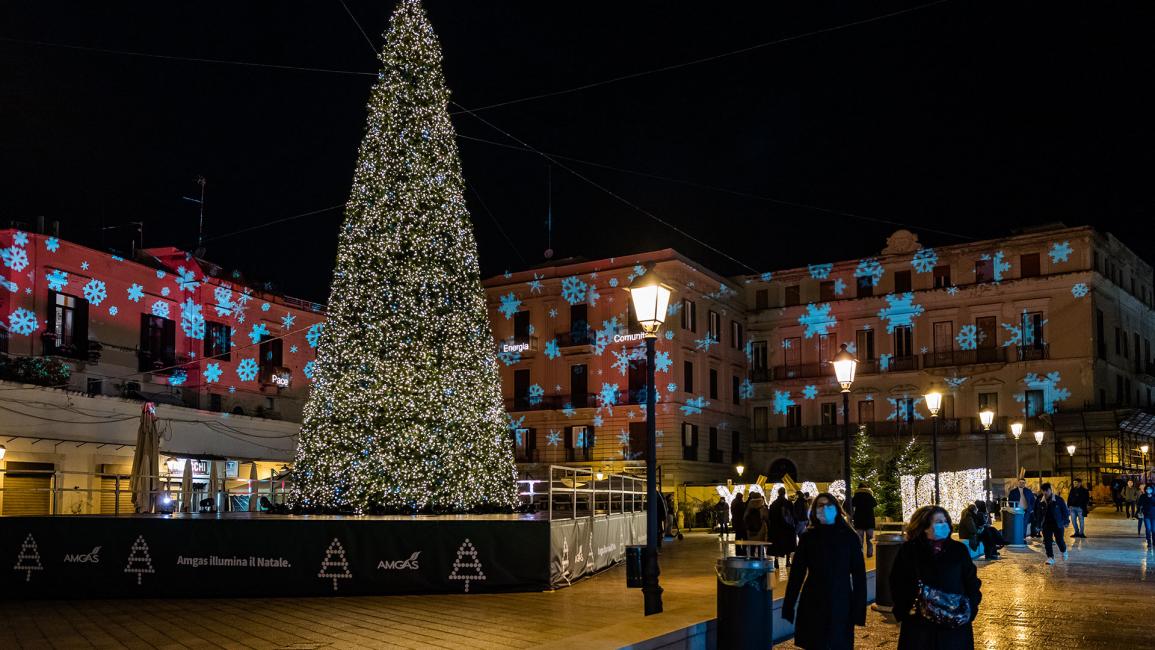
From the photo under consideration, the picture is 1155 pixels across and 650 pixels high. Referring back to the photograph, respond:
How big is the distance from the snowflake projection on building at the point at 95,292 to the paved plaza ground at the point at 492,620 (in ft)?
56.6

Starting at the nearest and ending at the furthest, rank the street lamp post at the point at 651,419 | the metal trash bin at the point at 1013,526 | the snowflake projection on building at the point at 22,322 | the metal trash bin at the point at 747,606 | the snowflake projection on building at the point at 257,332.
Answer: the metal trash bin at the point at 747,606, the street lamp post at the point at 651,419, the metal trash bin at the point at 1013,526, the snowflake projection on building at the point at 22,322, the snowflake projection on building at the point at 257,332

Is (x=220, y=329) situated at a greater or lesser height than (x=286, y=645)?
greater

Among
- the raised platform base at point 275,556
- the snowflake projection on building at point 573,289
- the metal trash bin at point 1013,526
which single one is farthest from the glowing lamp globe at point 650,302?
the snowflake projection on building at point 573,289

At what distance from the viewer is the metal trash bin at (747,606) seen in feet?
26.3

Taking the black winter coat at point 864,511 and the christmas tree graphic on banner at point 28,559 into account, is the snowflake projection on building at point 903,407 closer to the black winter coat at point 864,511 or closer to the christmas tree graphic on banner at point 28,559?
the black winter coat at point 864,511

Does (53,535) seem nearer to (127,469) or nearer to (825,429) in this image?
(127,469)

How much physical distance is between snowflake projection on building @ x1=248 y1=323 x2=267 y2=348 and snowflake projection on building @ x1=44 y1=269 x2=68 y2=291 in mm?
8506

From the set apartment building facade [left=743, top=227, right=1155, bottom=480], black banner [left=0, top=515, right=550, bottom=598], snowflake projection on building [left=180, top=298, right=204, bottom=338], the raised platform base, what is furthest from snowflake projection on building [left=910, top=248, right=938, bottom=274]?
black banner [left=0, top=515, right=550, bottom=598]

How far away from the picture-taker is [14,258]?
83.8 ft

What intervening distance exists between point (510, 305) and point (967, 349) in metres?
22.3

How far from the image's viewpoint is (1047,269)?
45.2m

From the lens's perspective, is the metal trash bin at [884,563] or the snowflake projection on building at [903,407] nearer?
the metal trash bin at [884,563]

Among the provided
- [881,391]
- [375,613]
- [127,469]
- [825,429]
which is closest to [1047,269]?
[881,391]

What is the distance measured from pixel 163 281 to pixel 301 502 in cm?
1865
